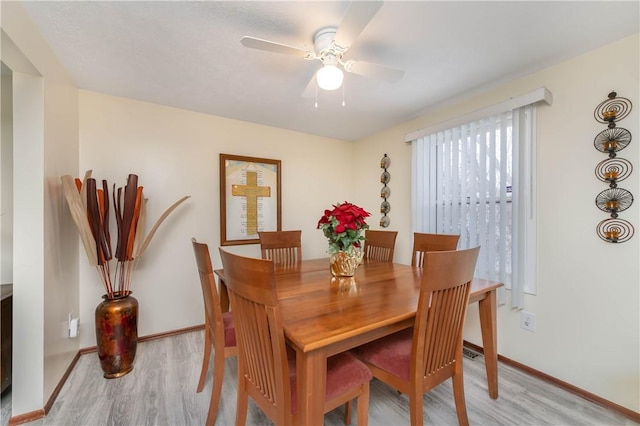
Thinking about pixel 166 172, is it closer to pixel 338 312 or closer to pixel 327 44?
pixel 327 44

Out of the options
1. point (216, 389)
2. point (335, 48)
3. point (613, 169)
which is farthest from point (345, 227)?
point (613, 169)

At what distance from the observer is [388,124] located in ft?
10.4

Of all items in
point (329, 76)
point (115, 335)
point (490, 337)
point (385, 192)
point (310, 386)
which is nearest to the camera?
point (310, 386)

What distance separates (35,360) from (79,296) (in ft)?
2.71

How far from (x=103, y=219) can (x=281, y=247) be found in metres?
1.39

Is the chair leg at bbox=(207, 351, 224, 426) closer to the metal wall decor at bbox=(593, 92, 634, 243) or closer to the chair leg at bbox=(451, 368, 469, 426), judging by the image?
the chair leg at bbox=(451, 368, 469, 426)

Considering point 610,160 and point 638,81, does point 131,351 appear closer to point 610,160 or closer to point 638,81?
point 610,160

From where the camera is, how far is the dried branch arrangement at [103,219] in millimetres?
1775

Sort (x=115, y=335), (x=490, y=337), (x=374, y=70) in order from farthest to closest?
(x=115, y=335)
(x=490, y=337)
(x=374, y=70)

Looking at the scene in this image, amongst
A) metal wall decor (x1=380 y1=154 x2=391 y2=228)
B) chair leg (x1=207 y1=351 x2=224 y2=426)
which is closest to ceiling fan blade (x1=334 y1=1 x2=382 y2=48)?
chair leg (x1=207 y1=351 x2=224 y2=426)

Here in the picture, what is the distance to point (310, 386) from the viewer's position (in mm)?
952

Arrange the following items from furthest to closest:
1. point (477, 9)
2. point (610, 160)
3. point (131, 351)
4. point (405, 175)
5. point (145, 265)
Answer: point (405, 175), point (145, 265), point (131, 351), point (610, 160), point (477, 9)

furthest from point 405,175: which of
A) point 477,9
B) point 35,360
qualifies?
point 35,360

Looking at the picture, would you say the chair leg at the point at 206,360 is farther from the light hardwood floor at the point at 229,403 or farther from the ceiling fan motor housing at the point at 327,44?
the ceiling fan motor housing at the point at 327,44
